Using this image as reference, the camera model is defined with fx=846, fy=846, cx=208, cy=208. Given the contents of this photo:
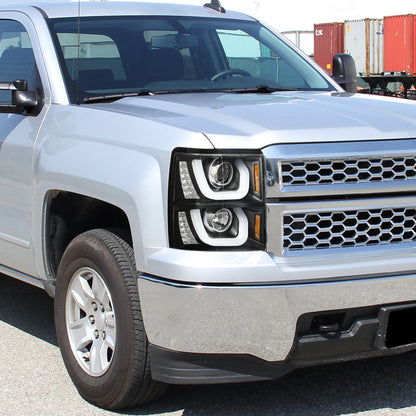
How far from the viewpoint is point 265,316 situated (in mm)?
3213

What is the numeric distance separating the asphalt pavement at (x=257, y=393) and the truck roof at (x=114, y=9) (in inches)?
75.6

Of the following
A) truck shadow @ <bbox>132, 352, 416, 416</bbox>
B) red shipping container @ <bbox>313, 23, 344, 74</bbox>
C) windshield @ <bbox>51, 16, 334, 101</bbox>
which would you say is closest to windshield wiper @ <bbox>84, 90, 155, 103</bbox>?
windshield @ <bbox>51, 16, 334, 101</bbox>

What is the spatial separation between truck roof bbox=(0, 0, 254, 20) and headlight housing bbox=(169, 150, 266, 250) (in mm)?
1806

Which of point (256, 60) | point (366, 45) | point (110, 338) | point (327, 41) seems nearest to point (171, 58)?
point (256, 60)

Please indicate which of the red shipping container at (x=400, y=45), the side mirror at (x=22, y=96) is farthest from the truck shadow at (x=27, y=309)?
the red shipping container at (x=400, y=45)

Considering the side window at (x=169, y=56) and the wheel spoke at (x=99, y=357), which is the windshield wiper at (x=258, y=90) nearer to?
the side window at (x=169, y=56)

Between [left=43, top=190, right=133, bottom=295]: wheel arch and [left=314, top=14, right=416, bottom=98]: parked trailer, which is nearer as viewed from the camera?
[left=43, top=190, right=133, bottom=295]: wheel arch

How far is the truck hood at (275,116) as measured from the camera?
3293 mm

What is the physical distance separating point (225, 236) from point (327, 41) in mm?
35732

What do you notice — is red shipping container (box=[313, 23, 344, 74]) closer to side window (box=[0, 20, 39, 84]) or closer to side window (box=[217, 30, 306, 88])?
side window (box=[217, 30, 306, 88])

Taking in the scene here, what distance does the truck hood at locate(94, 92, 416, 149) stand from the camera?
329cm

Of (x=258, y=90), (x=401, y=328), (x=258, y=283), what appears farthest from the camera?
(x=258, y=90)

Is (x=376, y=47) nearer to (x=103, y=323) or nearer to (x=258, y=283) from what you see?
(x=103, y=323)

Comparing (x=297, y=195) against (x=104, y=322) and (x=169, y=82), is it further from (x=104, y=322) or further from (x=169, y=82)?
(x=169, y=82)
